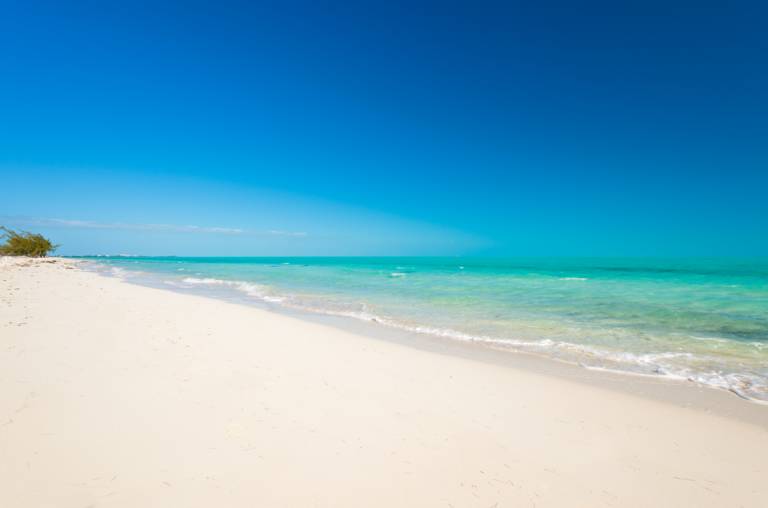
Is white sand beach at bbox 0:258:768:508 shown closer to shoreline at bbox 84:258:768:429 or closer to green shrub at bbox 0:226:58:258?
shoreline at bbox 84:258:768:429

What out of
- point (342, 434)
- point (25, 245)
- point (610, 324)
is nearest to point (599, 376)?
point (342, 434)

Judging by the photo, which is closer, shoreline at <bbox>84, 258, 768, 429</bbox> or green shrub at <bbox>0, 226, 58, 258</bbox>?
shoreline at <bbox>84, 258, 768, 429</bbox>

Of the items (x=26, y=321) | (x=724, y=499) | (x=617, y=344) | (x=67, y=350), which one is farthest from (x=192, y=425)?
(x=617, y=344)

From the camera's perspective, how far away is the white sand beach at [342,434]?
2.72 metres

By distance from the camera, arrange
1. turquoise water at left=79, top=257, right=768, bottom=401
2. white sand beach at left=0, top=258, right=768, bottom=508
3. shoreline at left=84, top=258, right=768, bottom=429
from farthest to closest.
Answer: turquoise water at left=79, top=257, right=768, bottom=401 < shoreline at left=84, top=258, right=768, bottom=429 < white sand beach at left=0, top=258, right=768, bottom=508

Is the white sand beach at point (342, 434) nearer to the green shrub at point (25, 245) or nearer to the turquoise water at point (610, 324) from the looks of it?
the turquoise water at point (610, 324)

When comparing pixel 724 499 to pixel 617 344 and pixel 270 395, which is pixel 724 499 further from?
pixel 617 344

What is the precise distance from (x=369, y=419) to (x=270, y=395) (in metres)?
1.41

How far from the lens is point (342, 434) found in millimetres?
3551

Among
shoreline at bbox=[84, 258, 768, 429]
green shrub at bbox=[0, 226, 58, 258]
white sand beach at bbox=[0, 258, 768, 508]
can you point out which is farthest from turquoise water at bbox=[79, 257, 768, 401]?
green shrub at bbox=[0, 226, 58, 258]

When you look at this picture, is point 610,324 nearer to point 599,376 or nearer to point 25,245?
point 599,376

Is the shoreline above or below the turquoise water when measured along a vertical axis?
below

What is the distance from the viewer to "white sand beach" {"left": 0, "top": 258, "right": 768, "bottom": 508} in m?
2.72

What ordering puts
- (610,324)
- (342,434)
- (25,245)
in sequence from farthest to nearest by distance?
(25,245) → (610,324) → (342,434)
